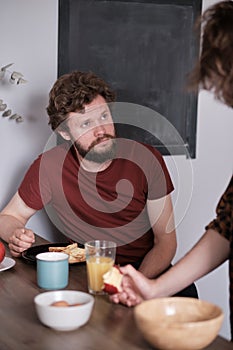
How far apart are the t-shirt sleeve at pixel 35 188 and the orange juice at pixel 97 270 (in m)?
0.72

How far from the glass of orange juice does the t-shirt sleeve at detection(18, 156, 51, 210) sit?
675mm

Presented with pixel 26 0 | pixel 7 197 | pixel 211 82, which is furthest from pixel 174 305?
pixel 26 0

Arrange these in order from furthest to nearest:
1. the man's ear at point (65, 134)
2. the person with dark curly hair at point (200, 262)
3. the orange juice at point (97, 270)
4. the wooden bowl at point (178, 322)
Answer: the man's ear at point (65, 134), the orange juice at point (97, 270), the person with dark curly hair at point (200, 262), the wooden bowl at point (178, 322)

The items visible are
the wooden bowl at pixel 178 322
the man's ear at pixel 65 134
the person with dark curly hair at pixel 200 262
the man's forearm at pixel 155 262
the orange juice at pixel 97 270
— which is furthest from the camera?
the man's ear at pixel 65 134

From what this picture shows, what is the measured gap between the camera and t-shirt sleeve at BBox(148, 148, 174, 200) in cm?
217

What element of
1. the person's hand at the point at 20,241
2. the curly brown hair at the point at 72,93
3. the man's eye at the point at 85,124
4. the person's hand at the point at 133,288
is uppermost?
the curly brown hair at the point at 72,93

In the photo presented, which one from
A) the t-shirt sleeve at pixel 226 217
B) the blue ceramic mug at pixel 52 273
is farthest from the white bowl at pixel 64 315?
the t-shirt sleeve at pixel 226 217

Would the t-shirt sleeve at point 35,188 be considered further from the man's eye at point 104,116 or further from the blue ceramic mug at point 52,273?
the blue ceramic mug at point 52,273

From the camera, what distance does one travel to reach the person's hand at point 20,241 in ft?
6.25

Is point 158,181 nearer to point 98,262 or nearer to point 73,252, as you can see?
point 73,252

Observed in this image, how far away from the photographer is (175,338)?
1.16 meters

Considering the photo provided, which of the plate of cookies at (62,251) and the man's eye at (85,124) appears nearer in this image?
Answer: the plate of cookies at (62,251)

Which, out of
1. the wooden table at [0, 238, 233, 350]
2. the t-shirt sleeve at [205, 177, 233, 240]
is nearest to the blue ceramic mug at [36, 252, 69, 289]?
the wooden table at [0, 238, 233, 350]

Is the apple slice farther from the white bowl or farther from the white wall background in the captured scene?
the white wall background
